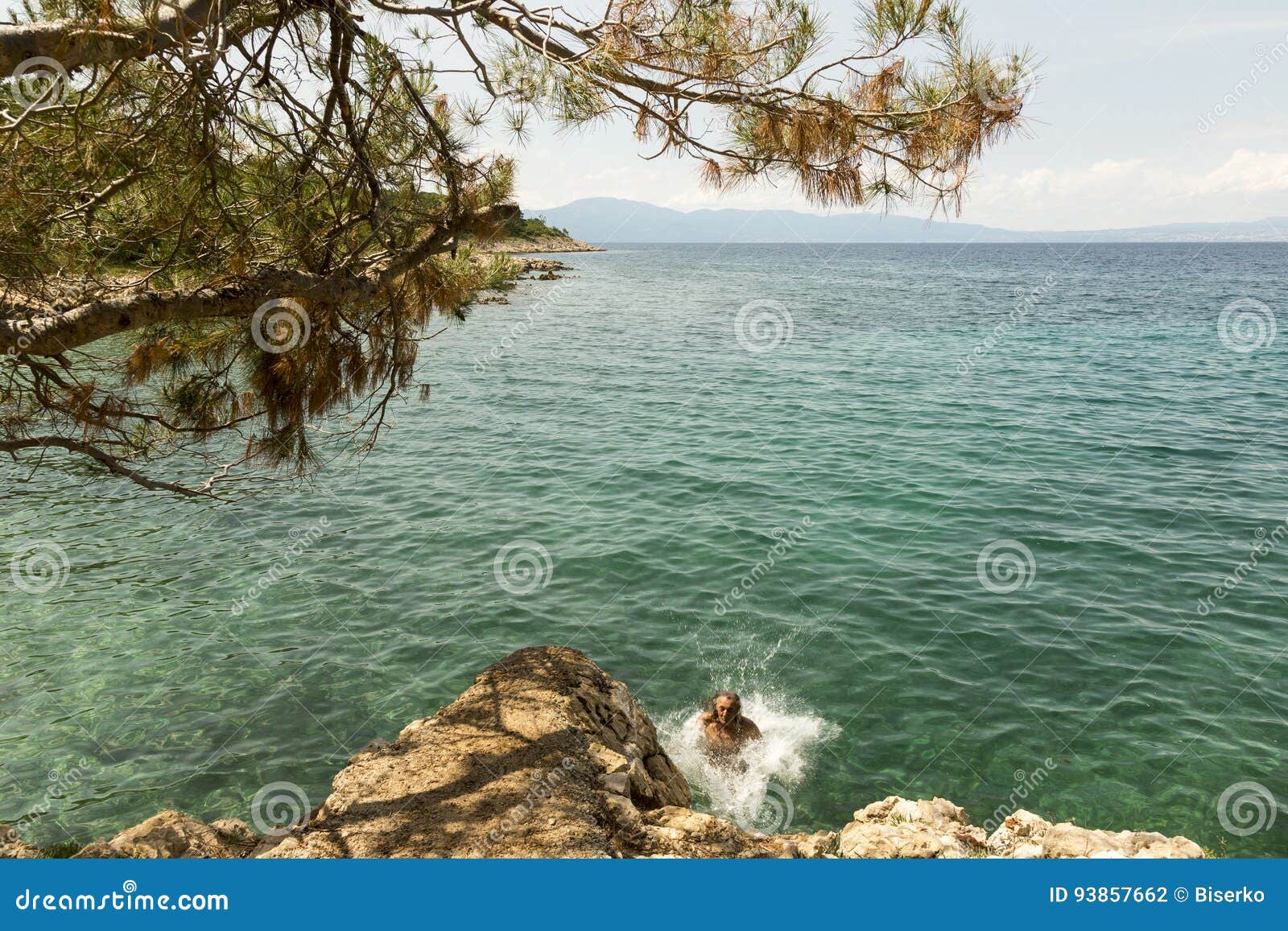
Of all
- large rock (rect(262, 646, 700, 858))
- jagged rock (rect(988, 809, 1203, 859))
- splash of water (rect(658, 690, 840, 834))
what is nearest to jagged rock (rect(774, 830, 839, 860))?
large rock (rect(262, 646, 700, 858))

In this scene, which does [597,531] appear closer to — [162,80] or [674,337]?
[162,80]

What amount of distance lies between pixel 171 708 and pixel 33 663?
2.00m

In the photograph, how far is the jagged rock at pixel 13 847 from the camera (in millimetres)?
4680

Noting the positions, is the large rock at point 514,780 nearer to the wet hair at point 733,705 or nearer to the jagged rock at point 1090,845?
the wet hair at point 733,705

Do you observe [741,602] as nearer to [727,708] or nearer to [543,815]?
[727,708]

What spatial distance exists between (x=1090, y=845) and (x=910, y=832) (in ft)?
3.70

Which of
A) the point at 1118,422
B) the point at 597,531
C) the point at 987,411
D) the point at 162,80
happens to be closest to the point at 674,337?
the point at 987,411

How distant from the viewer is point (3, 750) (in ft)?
23.0

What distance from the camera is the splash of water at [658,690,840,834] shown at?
6672mm

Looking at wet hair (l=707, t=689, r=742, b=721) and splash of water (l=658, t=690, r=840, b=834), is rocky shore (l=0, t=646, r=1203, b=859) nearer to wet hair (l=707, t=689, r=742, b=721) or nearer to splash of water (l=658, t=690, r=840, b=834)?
splash of water (l=658, t=690, r=840, b=834)

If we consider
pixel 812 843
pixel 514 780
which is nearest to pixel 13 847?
pixel 514 780

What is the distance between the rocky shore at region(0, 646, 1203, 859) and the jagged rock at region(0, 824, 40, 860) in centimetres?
2

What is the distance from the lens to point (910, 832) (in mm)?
5363

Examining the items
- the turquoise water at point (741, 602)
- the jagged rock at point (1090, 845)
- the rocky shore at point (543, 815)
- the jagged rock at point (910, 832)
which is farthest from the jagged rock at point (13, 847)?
the jagged rock at point (1090, 845)
